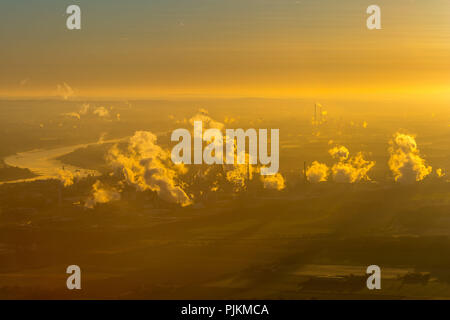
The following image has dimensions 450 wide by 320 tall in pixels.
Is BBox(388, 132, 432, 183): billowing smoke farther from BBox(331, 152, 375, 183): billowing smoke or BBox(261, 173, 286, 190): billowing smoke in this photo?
BBox(261, 173, 286, 190): billowing smoke

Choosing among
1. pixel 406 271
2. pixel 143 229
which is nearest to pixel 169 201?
pixel 143 229

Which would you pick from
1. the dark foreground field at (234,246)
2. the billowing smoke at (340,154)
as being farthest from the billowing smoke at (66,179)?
the billowing smoke at (340,154)

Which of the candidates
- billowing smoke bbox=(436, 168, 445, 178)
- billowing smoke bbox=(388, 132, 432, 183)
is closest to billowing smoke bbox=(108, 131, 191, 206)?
billowing smoke bbox=(388, 132, 432, 183)

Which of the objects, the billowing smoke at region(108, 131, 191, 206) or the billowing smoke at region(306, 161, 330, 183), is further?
the billowing smoke at region(306, 161, 330, 183)

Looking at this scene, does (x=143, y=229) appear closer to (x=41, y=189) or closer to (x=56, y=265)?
(x=56, y=265)

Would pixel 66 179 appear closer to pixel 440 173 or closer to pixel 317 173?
pixel 317 173

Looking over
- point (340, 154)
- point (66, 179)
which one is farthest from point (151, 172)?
point (340, 154)

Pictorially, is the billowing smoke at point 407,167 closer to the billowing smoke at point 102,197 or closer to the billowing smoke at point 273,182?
the billowing smoke at point 273,182

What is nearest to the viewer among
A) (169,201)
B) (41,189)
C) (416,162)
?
(169,201)
